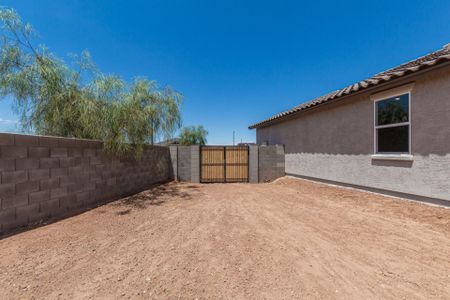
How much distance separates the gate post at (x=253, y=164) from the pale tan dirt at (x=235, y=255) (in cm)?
543

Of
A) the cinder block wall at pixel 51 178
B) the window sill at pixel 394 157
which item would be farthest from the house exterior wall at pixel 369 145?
the cinder block wall at pixel 51 178

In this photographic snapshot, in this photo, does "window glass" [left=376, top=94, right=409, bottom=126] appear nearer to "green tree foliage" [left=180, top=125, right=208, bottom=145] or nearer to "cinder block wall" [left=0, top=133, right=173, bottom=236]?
"cinder block wall" [left=0, top=133, right=173, bottom=236]

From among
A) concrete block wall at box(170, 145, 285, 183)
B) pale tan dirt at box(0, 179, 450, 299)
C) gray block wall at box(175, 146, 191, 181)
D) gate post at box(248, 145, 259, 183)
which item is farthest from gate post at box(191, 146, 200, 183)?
pale tan dirt at box(0, 179, 450, 299)

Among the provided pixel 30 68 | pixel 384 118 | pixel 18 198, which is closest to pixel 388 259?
pixel 384 118

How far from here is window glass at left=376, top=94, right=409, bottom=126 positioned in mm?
4910

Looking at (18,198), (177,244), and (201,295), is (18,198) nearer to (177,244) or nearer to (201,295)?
(177,244)

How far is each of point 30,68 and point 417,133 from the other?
987cm

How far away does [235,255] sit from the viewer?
2725mm

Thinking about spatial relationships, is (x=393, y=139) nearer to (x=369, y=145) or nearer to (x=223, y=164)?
(x=369, y=145)

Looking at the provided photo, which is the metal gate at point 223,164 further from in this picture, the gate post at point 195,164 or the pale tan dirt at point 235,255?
the pale tan dirt at point 235,255

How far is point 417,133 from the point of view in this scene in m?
4.55

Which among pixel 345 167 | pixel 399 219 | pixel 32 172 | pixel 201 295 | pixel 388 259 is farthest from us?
pixel 345 167

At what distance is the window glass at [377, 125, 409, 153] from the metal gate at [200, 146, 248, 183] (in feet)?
19.4

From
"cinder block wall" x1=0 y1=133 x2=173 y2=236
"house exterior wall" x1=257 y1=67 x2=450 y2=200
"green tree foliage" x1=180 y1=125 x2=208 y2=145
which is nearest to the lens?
"cinder block wall" x1=0 y1=133 x2=173 y2=236
